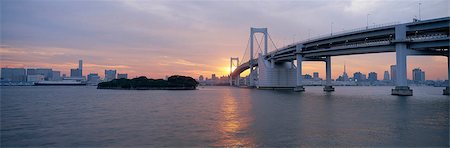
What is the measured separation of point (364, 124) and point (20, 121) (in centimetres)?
2073

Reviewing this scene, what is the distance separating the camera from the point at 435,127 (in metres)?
16.7

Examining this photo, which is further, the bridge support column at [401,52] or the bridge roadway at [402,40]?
the bridge support column at [401,52]

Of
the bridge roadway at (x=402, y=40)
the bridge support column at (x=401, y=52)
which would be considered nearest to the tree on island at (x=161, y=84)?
the bridge roadway at (x=402, y=40)

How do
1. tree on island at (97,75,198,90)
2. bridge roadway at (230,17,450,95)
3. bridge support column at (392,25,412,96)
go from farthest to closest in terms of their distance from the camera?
tree on island at (97,75,198,90) < bridge support column at (392,25,412,96) < bridge roadway at (230,17,450,95)

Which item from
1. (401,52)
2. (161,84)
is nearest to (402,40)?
(401,52)

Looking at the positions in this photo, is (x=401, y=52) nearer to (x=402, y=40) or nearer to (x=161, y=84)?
(x=402, y=40)

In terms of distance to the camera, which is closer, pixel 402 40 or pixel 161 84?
pixel 402 40

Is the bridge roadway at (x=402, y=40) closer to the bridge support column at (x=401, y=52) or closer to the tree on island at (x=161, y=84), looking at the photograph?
the bridge support column at (x=401, y=52)

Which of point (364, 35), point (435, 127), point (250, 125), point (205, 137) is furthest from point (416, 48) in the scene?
point (205, 137)

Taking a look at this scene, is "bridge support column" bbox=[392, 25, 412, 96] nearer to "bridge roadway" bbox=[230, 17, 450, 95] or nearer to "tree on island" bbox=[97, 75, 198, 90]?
"bridge roadway" bbox=[230, 17, 450, 95]

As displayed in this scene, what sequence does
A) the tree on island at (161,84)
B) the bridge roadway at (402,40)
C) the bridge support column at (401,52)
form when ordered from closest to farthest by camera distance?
the bridge roadway at (402,40), the bridge support column at (401,52), the tree on island at (161,84)

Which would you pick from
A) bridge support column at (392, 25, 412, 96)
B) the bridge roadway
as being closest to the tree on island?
the bridge roadway

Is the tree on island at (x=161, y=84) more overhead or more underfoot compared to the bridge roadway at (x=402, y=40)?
more underfoot

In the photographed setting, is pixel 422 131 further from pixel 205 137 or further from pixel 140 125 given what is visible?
pixel 140 125
